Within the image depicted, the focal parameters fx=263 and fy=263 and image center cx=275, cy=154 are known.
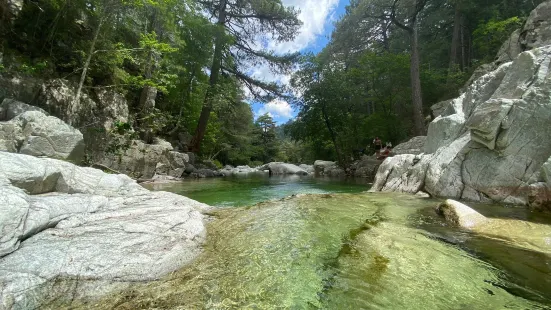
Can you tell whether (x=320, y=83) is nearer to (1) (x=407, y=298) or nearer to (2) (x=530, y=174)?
(2) (x=530, y=174)

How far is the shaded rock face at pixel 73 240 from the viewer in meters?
1.85

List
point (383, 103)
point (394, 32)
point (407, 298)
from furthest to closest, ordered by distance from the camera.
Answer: point (394, 32) → point (383, 103) → point (407, 298)

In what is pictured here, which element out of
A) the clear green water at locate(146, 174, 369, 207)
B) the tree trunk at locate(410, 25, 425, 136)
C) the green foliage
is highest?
the green foliage

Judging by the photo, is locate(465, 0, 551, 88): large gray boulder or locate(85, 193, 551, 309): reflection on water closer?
locate(85, 193, 551, 309): reflection on water

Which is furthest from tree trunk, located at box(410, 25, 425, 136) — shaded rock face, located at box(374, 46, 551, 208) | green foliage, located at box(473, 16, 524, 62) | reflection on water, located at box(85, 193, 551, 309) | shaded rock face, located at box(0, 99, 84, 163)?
shaded rock face, located at box(0, 99, 84, 163)

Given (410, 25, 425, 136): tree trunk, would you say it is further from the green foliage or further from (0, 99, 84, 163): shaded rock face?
(0, 99, 84, 163): shaded rock face

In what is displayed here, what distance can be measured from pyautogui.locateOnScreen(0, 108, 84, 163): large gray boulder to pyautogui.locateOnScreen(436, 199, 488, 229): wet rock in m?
8.25

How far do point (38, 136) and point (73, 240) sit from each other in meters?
5.44

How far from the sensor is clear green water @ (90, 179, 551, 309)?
1838 millimetres

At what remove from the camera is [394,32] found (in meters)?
25.5

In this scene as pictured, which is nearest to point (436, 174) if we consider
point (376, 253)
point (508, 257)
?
point (508, 257)

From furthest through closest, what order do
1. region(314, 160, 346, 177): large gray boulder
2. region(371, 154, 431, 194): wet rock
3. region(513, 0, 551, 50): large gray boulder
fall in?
region(314, 160, 346, 177): large gray boulder < region(513, 0, 551, 50): large gray boulder < region(371, 154, 431, 194): wet rock

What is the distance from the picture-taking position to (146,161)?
37.1 ft

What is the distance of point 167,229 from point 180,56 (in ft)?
51.6
